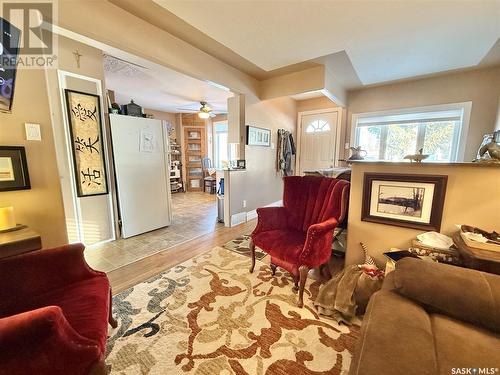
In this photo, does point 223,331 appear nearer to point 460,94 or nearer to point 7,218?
point 7,218

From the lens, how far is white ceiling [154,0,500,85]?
1.77 meters

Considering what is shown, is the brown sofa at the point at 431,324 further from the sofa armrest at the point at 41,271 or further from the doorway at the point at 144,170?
the doorway at the point at 144,170

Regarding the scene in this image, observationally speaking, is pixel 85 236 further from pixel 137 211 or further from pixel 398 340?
pixel 398 340

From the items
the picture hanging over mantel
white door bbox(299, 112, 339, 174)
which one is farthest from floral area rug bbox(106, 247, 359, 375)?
white door bbox(299, 112, 339, 174)

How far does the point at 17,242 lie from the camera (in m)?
1.17

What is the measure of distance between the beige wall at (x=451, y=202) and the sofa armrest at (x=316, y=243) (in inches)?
13.7

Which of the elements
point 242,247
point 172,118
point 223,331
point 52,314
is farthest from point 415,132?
point 172,118

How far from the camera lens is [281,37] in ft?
7.38

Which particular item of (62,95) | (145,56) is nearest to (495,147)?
(145,56)

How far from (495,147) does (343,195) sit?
0.97 m

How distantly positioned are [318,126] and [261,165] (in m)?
1.79

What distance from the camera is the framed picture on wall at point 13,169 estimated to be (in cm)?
132

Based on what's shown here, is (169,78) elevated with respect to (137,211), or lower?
elevated

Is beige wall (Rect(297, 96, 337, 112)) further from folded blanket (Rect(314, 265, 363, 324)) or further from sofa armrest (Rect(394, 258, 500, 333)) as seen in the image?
sofa armrest (Rect(394, 258, 500, 333))
